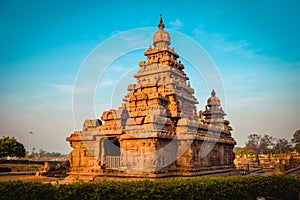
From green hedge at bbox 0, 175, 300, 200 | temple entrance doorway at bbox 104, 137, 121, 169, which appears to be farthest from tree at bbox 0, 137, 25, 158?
green hedge at bbox 0, 175, 300, 200

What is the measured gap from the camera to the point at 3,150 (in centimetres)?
4156

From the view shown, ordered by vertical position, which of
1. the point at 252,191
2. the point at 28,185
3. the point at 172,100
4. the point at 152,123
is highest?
the point at 172,100

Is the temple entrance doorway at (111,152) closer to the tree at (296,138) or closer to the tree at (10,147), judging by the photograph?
the tree at (10,147)

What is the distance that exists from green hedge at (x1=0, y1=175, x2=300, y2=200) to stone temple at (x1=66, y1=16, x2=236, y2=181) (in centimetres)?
490

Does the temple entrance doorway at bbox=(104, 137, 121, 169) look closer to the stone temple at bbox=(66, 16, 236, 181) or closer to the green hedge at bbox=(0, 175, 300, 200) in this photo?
the stone temple at bbox=(66, 16, 236, 181)

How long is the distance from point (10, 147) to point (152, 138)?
1350 inches

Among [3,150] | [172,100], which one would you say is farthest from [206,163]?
[3,150]

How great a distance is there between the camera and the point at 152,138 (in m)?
15.0

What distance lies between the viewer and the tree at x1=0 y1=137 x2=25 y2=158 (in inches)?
1636

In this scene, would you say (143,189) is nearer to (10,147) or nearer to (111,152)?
(111,152)

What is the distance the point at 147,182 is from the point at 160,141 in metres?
5.83

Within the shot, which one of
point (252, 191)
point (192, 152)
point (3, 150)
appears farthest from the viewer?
point (3, 150)

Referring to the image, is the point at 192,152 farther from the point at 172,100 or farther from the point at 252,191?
the point at 252,191

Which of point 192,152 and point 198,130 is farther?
point 198,130
